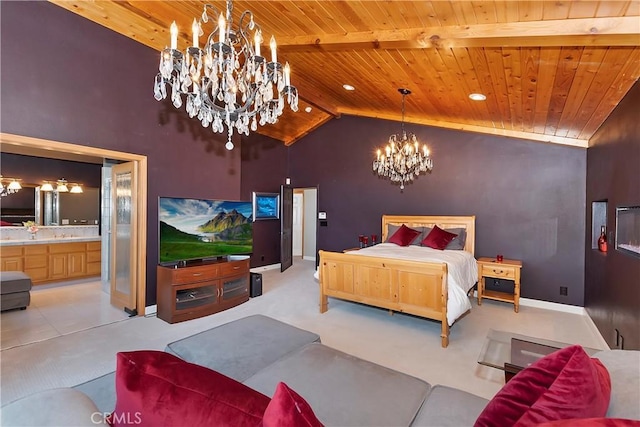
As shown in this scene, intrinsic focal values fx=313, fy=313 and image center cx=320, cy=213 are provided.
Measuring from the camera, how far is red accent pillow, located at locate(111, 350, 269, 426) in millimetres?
782

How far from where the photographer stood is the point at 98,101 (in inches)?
146

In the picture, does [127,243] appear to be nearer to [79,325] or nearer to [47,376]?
[79,325]

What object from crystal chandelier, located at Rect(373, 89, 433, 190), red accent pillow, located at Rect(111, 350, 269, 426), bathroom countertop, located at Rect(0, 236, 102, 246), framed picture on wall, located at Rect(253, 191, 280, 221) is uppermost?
crystal chandelier, located at Rect(373, 89, 433, 190)

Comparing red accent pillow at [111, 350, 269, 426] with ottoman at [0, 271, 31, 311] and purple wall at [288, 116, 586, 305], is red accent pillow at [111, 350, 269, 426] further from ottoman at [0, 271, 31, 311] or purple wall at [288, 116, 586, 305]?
purple wall at [288, 116, 586, 305]

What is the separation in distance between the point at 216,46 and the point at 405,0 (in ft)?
4.68

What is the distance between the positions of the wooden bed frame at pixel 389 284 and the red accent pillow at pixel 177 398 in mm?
2965

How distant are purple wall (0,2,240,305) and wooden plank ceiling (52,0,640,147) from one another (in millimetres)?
298

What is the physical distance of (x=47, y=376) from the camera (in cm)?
262

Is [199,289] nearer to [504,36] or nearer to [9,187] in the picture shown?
[504,36]

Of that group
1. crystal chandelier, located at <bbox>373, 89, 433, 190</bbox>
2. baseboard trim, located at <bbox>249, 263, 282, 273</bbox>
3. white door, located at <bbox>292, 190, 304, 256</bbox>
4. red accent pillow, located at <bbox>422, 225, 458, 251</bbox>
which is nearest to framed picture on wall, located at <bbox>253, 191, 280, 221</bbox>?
baseboard trim, located at <bbox>249, 263, 282, 273</bbox>

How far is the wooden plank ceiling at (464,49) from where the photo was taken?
207cm

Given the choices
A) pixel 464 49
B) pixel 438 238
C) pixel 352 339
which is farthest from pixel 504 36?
pixel 438 238

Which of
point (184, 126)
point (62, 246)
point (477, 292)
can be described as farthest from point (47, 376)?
point (477, 292)

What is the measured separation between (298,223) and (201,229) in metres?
5.33
